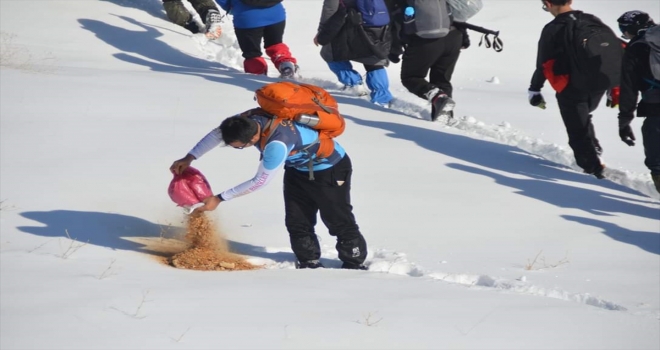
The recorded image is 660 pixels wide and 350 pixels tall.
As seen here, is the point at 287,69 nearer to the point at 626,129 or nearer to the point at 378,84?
the point at 378,84

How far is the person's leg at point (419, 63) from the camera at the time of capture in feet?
31.7

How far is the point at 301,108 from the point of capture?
18.5 feet

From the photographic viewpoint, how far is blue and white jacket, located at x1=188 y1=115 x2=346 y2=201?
213 inches

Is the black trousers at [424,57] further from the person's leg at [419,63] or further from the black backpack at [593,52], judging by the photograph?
the black backpack at [593,52]

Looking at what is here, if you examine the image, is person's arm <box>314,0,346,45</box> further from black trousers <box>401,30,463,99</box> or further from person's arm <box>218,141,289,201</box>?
person's arm <box>218,141,289,201</box>

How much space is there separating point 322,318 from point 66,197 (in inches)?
121

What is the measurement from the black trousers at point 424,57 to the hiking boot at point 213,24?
4506mm

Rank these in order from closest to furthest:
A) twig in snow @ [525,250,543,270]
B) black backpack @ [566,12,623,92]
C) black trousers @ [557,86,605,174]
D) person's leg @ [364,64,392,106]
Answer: twig in snow @ [525,250,543,270], black backpack @ [566,12,623,92], black trousers @ [557,86,605,174], person's leg @ [364,64,392,106]

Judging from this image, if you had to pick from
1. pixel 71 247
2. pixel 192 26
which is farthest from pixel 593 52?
pixel 192 26

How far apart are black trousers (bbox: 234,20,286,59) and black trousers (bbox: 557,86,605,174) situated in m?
4.25

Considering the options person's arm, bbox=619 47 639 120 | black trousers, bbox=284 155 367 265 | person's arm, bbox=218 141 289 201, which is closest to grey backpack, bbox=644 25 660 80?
person's arm, bbox=619 47 639 120

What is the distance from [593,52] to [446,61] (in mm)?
2322

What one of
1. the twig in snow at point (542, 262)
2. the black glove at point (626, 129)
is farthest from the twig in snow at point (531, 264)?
the black glove at point (626, 129)

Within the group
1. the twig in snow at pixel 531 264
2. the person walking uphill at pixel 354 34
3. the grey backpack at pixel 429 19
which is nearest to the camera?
the twig in snow at pixel 531 264
